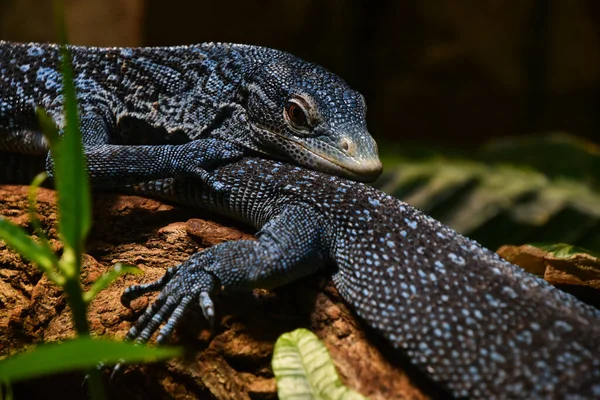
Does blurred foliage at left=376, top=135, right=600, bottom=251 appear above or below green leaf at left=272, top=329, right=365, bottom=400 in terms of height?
below

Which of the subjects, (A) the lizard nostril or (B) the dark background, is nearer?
(A) the lizard nostril

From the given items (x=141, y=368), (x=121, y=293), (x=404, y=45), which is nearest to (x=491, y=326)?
(x=141, y=368)

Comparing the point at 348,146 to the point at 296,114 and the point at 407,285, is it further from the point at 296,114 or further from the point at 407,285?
the point at 407,285

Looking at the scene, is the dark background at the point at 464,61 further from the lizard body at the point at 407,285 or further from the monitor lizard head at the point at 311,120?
the lizard body at the point at 407,285

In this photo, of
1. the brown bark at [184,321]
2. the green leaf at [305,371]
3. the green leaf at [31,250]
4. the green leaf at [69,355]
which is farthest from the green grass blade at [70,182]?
the brown bark at [184,321]

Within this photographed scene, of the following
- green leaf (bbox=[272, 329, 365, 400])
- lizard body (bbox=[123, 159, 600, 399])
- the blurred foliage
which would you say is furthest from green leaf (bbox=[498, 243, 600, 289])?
green leaf (bbox=[272, 329, 365, 400])

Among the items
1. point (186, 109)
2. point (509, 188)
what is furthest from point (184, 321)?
point (509, 188)

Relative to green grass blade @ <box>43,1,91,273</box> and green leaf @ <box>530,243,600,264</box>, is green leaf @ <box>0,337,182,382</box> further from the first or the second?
green leaf @ <box>530,243,600,264</box>
